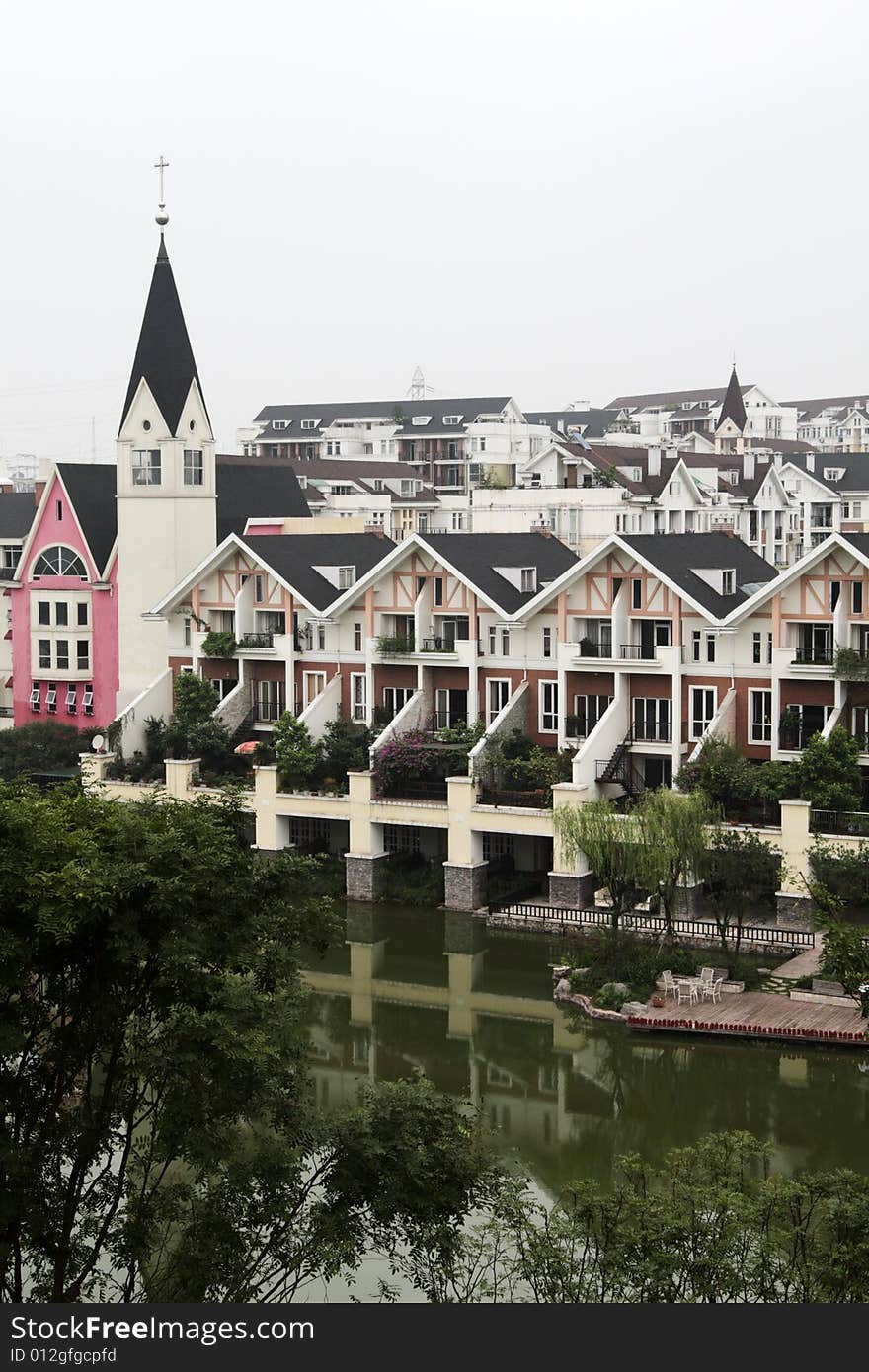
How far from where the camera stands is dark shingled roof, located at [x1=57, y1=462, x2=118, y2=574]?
4078cm

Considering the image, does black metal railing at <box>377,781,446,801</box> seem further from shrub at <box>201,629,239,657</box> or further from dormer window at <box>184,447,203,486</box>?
dormer window at <box>184,447,203,486</box>

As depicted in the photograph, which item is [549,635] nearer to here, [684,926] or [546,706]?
[546,706]

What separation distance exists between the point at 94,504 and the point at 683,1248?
31.0m

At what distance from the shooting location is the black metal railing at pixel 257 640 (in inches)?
1438

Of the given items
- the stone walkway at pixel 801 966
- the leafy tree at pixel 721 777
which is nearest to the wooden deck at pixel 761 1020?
the stone walkway at pixel 801 966

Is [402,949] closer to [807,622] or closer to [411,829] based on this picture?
[411,829]

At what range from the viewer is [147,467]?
Result: 3912 cm

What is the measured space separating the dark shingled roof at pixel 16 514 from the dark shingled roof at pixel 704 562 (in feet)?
57.2

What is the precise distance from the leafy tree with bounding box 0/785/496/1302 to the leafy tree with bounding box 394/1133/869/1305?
450 millimetres

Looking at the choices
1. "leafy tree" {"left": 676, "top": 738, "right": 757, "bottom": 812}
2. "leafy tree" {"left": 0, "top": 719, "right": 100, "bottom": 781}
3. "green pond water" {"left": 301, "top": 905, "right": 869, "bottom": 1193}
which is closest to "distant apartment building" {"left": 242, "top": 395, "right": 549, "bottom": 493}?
"leafy tree" {"left": 0, "top": 719, "right": 100, "bottom": 781}

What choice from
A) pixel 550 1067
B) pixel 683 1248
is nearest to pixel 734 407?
pixel 550 1067

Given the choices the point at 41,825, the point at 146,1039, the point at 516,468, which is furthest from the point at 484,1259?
the point at 516,468

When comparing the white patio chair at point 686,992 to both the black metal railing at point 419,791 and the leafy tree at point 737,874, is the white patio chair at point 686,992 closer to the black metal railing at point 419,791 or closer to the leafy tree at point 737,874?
the leafy tree at point 737,874

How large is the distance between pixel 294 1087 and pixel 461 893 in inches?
673
